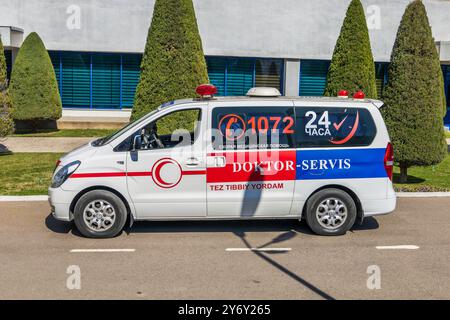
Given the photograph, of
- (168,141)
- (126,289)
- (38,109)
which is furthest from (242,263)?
(38,109)

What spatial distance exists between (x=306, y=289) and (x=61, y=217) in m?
3.83

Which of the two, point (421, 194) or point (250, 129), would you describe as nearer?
point (250, 129)

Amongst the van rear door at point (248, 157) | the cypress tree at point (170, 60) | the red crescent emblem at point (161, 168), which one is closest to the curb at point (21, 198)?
the red crescent emblem at point (161, 168)

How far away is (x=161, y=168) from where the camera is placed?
846 centimetres

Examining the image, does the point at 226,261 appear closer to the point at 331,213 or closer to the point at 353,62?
the point at 331,213

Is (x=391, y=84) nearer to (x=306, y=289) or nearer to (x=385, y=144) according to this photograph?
(x=385, y=144)

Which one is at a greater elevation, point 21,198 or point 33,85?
point 33,85

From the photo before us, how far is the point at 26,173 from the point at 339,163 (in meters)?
7.86

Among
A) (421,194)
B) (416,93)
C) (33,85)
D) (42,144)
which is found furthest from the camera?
(33,85)

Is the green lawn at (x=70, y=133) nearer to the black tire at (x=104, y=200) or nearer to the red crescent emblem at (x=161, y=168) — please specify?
the black tire at (x=104, y=200)

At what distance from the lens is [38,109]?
20.6 metres

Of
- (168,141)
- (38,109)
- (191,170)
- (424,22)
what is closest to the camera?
(191,170)

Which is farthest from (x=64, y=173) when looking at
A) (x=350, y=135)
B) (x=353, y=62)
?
(x=353, y=62)

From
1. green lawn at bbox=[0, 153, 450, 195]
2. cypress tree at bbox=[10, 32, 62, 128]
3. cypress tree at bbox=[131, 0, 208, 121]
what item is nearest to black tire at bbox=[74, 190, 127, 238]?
green lawn at bbox=[0, 153, 450, 195]
